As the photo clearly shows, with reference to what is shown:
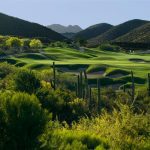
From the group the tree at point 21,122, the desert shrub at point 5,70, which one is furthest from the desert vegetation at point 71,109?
the desert shrub at point 5,70

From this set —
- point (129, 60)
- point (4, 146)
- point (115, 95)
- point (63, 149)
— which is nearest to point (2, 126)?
point (4, 146)

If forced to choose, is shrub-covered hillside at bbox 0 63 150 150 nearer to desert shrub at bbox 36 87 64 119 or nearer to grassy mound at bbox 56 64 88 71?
desert shrub at bbox 36 87 64 119

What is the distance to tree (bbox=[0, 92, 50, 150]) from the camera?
26.1m

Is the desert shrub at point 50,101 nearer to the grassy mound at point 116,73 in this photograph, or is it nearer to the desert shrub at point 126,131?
the desert shrub at point 126,131

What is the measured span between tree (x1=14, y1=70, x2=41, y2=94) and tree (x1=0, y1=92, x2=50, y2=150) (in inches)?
1042

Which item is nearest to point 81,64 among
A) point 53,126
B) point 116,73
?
point 116,73

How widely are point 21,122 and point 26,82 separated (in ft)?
96.1

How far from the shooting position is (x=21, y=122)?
1045 inches

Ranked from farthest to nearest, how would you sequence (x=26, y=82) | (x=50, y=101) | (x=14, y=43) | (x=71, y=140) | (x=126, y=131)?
1. (x=14, y=43)
2. (x=26, y=82)
3. (x=50, y=101)
4. (x=126, y=131)
5. (x=71, y=140)

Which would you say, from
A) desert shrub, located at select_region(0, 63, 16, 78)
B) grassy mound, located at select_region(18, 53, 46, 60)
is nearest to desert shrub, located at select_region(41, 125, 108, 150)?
desert shrub, located at select_region(0, 63, 16, 78)

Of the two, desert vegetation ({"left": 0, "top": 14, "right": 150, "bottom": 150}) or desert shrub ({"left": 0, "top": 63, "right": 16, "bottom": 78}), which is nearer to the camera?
desert vegetation ({"left": 0, "top": 14, "right": 150, "bottom": 150})

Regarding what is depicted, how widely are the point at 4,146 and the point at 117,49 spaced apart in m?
154

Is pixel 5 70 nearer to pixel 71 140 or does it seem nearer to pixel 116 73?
pixel 116 73

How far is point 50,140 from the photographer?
27.2 m
